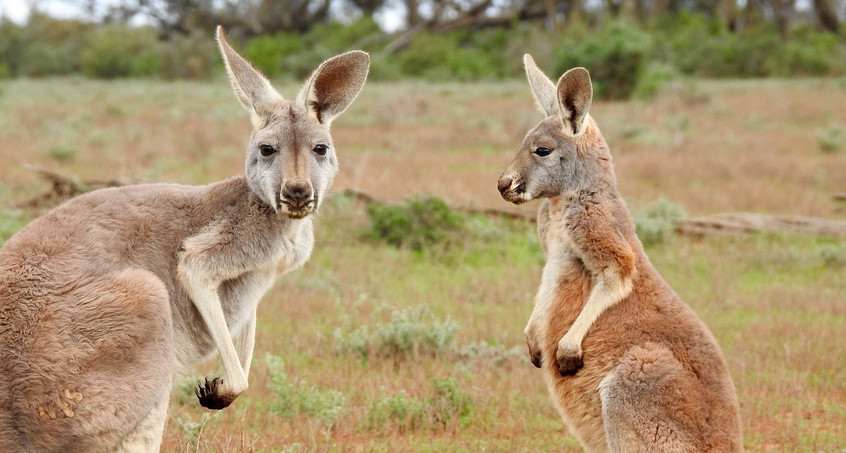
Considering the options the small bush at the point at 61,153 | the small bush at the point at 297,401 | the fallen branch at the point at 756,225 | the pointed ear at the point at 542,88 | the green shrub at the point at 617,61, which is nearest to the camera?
the pointed ear at the point at 542,88

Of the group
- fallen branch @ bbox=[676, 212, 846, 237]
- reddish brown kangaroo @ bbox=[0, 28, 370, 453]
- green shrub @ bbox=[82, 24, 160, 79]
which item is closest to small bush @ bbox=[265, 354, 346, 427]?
reddish brown kangaroo @ bbox=[0, 28, 370, 453]

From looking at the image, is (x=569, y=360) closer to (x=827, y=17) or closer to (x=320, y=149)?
(x=320, y=149)

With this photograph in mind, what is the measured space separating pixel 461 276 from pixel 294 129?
17.5ft

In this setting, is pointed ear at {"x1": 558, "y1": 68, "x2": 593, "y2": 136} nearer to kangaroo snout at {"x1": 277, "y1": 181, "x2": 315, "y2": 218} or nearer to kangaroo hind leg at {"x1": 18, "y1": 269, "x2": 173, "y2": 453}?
kangaroo snout at {"x1": 277, "y1": 181, "x2": 315, "y2": 218}

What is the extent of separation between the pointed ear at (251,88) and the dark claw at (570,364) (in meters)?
1.75

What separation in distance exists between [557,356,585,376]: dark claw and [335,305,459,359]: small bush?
254 cm

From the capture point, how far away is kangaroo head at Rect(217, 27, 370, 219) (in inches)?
158

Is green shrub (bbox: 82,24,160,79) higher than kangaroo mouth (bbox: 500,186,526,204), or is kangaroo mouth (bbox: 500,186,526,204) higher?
kangaroo mouth (bbox: 500,186,526,204)

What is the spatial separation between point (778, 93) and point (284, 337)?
19634mm

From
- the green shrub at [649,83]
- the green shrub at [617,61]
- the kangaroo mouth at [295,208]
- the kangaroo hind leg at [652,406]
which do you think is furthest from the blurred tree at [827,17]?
the kangaroo mouth at [295,208]

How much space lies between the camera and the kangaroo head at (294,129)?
4023 mm

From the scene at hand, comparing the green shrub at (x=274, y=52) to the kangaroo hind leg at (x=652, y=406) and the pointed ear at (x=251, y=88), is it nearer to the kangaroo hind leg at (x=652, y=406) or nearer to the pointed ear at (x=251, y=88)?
the pointed ear at (x=251, y=88)

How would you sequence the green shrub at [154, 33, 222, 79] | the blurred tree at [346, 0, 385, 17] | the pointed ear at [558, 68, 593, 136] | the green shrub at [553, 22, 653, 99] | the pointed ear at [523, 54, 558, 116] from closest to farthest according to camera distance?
the pointed ear at [558, 68, 593, 136] < the pointed ear at [523, 54, 558, 116] < the green shrub at [553, 22, 653, 99] < the green shrub at [154, 33, 222, 79] < the blurred tree at [346, 0, 385, 17]

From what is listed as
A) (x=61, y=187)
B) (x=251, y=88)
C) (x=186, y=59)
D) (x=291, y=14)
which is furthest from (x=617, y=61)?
(x=291, y=14)
